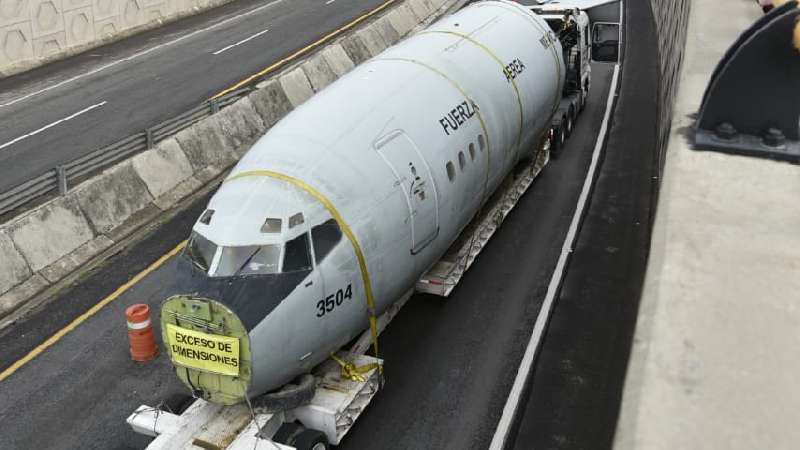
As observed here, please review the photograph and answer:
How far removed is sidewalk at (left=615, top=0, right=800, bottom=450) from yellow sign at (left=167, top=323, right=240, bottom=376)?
17.7ft

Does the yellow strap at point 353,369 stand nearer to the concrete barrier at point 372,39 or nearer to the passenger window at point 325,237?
the passenger window at point 325,237

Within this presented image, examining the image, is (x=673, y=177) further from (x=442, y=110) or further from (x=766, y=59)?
(x=442, y=110)

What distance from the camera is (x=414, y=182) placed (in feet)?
37.8

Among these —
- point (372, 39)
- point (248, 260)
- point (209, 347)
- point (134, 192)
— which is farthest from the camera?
point (372, 39)

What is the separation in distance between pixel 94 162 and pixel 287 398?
10373mm

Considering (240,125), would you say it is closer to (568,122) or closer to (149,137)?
(149,137)

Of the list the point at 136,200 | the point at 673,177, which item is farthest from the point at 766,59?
the point at 136,200

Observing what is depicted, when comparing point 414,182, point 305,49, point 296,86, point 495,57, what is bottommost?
point 296,86

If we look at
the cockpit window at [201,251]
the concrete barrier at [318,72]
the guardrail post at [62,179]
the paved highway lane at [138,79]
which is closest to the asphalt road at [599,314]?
the cockpit window at [201,251]

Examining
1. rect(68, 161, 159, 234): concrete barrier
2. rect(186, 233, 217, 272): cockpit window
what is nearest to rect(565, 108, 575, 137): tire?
rect(68, 161, 159, 234): concrete barrier

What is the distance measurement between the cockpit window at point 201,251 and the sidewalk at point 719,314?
5.83 metres

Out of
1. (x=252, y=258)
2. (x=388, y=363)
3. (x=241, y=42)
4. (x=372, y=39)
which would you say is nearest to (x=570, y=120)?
(x=372, y=39)

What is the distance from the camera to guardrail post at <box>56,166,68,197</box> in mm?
16281

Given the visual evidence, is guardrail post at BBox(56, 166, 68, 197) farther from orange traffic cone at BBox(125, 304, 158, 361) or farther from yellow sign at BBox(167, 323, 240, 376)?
yellow sign at BBox(167, 323, 240, 376)
